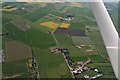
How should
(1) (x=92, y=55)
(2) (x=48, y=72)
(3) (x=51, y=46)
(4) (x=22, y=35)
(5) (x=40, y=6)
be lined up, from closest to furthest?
(2) (x=48, y=72)
(1) (x=92, y=55)
(3) (x=51, y=46)
(4) (x=22, y=35)
(5) (x=40, y=6)

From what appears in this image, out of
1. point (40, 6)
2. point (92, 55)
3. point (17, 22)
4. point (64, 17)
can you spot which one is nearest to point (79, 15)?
point (64, 17)

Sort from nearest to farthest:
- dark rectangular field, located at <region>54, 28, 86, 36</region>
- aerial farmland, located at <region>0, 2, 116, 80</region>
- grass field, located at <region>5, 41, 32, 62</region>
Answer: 1. aerial farmland, located at <region>0, 2, 116, 80</region>
2. grass field, located at <region>5, 41, 32, 62</region>
3. dark rectangular field, located at <region>54, 28, 86, 36</region>

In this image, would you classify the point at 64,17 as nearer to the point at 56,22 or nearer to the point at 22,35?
the point at 56,22

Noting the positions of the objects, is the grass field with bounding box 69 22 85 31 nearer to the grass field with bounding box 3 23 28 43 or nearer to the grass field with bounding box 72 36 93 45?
the grass field with bounding box 72 36 93 45

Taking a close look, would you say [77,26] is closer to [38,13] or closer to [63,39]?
[63,39]

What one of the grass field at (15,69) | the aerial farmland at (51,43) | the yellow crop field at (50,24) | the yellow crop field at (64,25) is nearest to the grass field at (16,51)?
the aerial farmland at (51,43)

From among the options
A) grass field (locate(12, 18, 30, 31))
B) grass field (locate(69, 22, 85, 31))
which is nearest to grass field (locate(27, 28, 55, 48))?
grass field (locate(12, 18, 30, 31))

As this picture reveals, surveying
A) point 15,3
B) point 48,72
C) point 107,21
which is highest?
point 107,21
